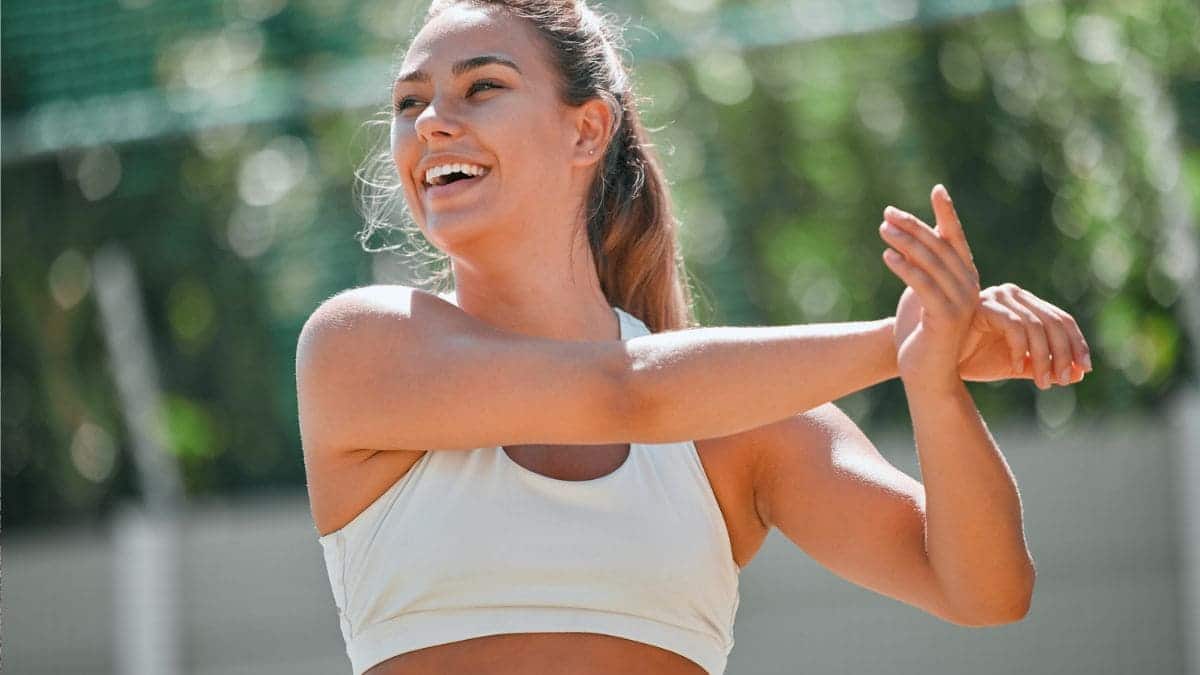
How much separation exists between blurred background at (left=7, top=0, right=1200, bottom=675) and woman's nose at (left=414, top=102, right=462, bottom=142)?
11.6 ft

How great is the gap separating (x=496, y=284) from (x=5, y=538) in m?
4.95

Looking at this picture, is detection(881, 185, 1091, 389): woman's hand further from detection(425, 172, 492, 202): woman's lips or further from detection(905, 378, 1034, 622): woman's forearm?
detection(425, 172, 492, 202): woman's lips

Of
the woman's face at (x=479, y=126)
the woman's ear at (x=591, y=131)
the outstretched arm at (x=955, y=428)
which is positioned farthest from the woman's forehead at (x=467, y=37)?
the outstretched arm at (x=955, y=428)

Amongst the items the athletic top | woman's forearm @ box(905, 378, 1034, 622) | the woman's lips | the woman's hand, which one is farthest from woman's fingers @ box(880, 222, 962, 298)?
the woman's lips

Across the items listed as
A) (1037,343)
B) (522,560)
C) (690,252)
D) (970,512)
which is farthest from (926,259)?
(690,252)

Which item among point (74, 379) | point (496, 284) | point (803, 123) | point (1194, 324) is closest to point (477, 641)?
point (496, 284)

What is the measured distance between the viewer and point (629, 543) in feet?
6.54

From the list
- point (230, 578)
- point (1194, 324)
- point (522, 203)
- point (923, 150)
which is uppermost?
point (923, 150)

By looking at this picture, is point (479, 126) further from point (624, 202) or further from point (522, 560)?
point (522, 560)

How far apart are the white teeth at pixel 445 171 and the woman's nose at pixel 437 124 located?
36 millimetres

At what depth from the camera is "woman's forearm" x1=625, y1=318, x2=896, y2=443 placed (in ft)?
5.99

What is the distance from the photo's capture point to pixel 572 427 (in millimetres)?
1896

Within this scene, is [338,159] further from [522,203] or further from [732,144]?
[522,203]

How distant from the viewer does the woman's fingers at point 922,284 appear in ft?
5.99
